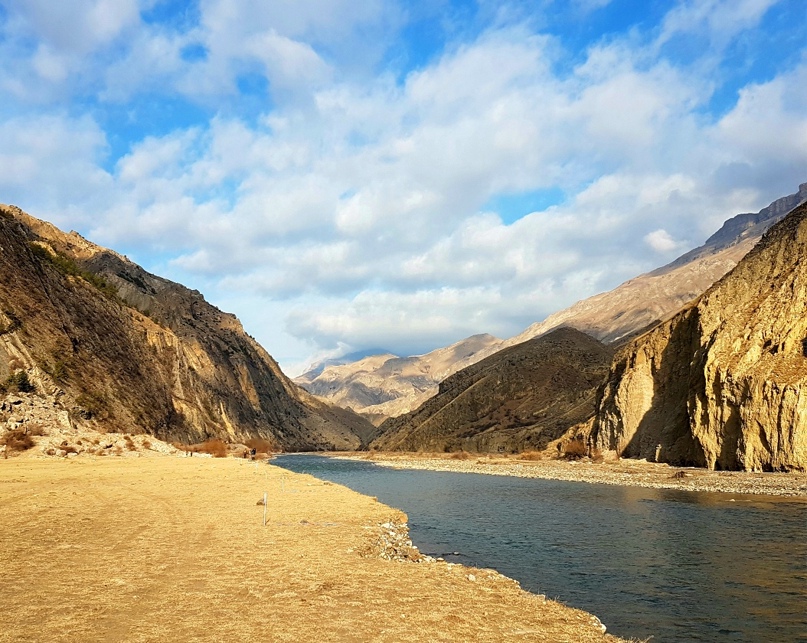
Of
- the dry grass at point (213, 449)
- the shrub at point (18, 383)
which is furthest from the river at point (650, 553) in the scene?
the dry grass at point (213, 449)

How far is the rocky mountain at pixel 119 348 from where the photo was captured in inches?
2682

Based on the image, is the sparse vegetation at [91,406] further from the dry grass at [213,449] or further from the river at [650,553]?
the river at [650,553]

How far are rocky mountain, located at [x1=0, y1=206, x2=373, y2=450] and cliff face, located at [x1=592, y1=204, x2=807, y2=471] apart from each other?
65.3m

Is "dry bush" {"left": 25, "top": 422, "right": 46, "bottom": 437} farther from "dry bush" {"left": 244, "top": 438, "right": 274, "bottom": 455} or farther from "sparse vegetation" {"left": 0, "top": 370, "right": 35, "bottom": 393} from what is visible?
"dry bush" {"left": 244, "top": 438, "right": 274, "bottom": 455}

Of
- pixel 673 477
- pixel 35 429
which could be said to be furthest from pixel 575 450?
pixel 35 429

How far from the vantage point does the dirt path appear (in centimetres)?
1094

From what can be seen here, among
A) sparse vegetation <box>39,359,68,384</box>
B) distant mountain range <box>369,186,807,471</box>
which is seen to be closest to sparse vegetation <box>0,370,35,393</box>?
sparse vegetation <box>39,359,68,384</box>

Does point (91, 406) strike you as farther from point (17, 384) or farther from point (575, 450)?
point (575, 450)

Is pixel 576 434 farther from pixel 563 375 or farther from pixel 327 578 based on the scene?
pixel 327 578

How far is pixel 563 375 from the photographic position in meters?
136

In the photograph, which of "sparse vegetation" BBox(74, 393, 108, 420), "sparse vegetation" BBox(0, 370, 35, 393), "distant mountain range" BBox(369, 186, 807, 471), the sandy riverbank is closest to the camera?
the sandy riverbank

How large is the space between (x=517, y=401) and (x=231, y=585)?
12417 cm

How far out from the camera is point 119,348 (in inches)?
3720

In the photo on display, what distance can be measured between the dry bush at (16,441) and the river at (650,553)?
32.8 m
